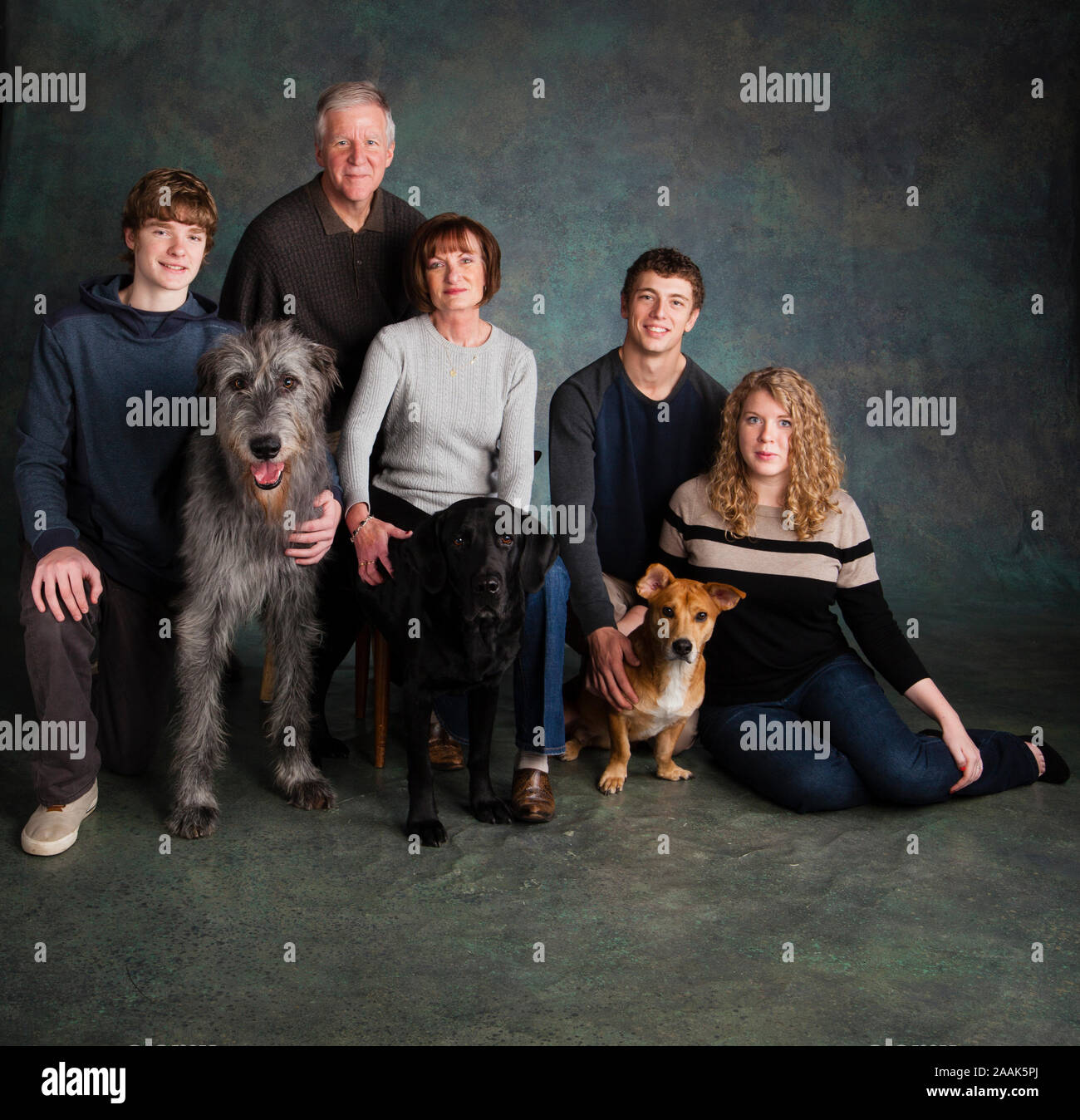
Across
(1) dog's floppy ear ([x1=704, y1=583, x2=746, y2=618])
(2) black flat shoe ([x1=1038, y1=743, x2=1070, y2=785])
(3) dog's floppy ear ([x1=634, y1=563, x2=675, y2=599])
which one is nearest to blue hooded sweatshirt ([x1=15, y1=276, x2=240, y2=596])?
(3) dog's floppy ear ([x1=634, y1=563, x2=675, y2=599])

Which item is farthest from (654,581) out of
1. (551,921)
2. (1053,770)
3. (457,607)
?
(1053,770)

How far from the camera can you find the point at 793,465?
304cm

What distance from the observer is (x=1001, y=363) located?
18.4ft

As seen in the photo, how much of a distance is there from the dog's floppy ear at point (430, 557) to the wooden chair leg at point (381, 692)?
412 millimetres

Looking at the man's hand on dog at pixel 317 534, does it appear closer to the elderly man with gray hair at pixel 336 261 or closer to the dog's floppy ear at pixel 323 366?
the dog's floppy ear at pixel 323 366

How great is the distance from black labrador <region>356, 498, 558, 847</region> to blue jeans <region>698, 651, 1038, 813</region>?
0.72 meters

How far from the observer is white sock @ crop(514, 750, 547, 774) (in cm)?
289

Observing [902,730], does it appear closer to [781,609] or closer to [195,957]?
[781,609]

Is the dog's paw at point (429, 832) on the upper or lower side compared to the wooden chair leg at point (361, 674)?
lower

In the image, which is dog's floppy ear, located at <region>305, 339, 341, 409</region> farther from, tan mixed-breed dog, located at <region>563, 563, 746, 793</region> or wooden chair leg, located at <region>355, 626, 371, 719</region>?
tan mixed-breed dog, located at <region>563, 563, 746, 793</region>

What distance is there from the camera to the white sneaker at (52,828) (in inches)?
99.7

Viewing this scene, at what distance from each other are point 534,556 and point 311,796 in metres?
0.87

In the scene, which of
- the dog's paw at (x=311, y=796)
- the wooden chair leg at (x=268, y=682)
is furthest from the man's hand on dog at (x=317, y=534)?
the dog's paw at (x=311, y=796)

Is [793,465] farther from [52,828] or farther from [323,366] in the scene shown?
[52,828]
